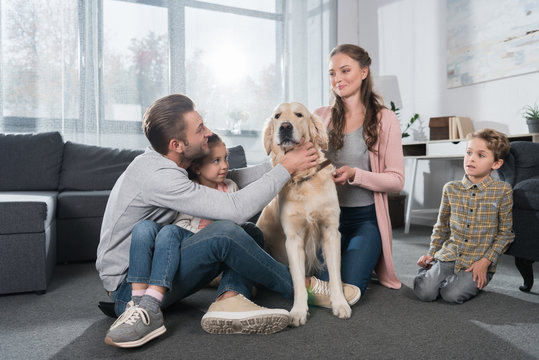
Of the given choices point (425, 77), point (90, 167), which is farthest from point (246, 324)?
point (425, 77)

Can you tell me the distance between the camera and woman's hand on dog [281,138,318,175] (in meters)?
1.62

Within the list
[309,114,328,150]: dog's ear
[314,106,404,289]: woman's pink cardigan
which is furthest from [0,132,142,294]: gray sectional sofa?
[314,106,404,289]: woman's pink cardigan

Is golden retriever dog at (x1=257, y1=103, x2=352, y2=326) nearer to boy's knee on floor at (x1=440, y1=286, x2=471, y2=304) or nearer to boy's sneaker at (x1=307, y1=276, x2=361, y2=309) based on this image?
boy's sneaker at (x1=307, y1=276, x2=361, y2=309)

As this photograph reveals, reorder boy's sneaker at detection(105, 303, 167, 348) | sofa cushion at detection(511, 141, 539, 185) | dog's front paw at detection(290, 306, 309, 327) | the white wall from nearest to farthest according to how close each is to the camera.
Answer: boy's sneaker at detection(105, 303, 167, 348) < dog's front paw at detection(290, 306, 309, 327) < sofa cushion at detection(511, 141, 539, 185) < the white wall

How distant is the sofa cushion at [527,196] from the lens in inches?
79.2

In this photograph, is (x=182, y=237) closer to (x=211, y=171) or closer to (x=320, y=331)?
(x=211, y=171)

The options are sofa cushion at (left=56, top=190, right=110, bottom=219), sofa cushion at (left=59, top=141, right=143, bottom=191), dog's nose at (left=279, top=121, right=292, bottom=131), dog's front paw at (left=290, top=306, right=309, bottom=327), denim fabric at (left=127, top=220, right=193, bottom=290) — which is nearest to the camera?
denim fabric at (left=127, top=220, right=193, bottom=290)

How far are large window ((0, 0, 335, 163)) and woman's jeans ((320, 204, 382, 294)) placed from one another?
2.37 metres

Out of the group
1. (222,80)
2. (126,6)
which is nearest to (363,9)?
(222,80)

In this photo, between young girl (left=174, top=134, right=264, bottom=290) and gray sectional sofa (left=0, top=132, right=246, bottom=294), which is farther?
gray sectional sofa (left=0, top=132, right=246, bottom=294)

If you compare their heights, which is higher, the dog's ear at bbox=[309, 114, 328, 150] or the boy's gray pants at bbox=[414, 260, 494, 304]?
the dog's ear at bbox=[309, 114, 328, 150]

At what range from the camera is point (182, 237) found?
154 centimetres

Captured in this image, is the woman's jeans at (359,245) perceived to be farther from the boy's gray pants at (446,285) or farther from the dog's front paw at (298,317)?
the dog's front paw at (298,317)

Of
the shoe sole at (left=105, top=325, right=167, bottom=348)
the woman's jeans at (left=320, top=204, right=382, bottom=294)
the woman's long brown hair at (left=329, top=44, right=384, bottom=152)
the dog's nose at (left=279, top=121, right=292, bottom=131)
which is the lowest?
the shoe sole at (left=105, top=325, right=167, bottom=348)
